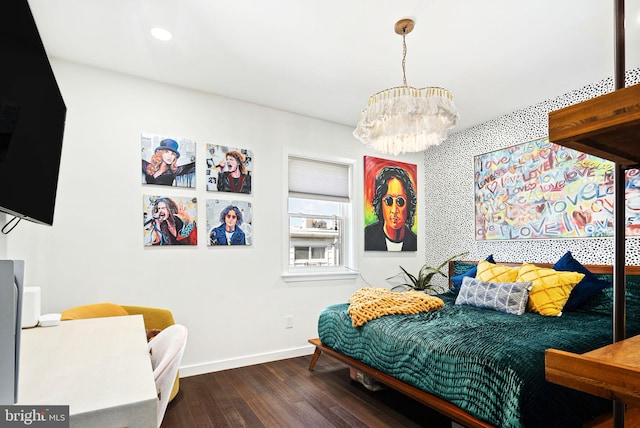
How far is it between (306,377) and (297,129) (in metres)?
2.49

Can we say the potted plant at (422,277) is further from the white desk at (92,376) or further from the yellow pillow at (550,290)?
the white desk at (92,376)

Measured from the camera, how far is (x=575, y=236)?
3285 mm

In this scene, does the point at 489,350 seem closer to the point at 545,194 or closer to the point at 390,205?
the point at 545,194

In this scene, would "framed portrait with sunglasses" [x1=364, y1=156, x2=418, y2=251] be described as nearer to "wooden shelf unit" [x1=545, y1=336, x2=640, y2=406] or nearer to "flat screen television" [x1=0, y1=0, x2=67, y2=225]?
"flat screen television" [x1=0, y1=0, x2=67, y2=225]

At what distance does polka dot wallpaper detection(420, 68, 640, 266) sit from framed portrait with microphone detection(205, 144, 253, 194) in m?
2.50

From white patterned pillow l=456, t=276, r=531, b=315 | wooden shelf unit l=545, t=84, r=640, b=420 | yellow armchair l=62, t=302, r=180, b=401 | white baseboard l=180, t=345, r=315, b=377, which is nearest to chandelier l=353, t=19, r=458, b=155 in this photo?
white patterned pillow l=456, t=276, r=531, b=315

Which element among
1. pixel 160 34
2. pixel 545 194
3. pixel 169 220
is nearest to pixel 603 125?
pixel 160 34

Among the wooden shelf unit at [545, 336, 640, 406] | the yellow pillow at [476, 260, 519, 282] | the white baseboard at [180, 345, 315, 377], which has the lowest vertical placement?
the white baseboard at [180, 345, 315, 377]

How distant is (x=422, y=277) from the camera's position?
4.41 metres

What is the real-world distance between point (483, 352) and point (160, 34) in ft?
9.30

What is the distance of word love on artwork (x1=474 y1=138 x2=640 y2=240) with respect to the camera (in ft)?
10.2

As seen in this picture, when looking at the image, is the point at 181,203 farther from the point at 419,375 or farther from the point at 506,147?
the point at 506,147

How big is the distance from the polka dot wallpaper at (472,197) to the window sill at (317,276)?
129 cm

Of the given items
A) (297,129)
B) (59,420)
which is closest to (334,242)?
(297,129)
